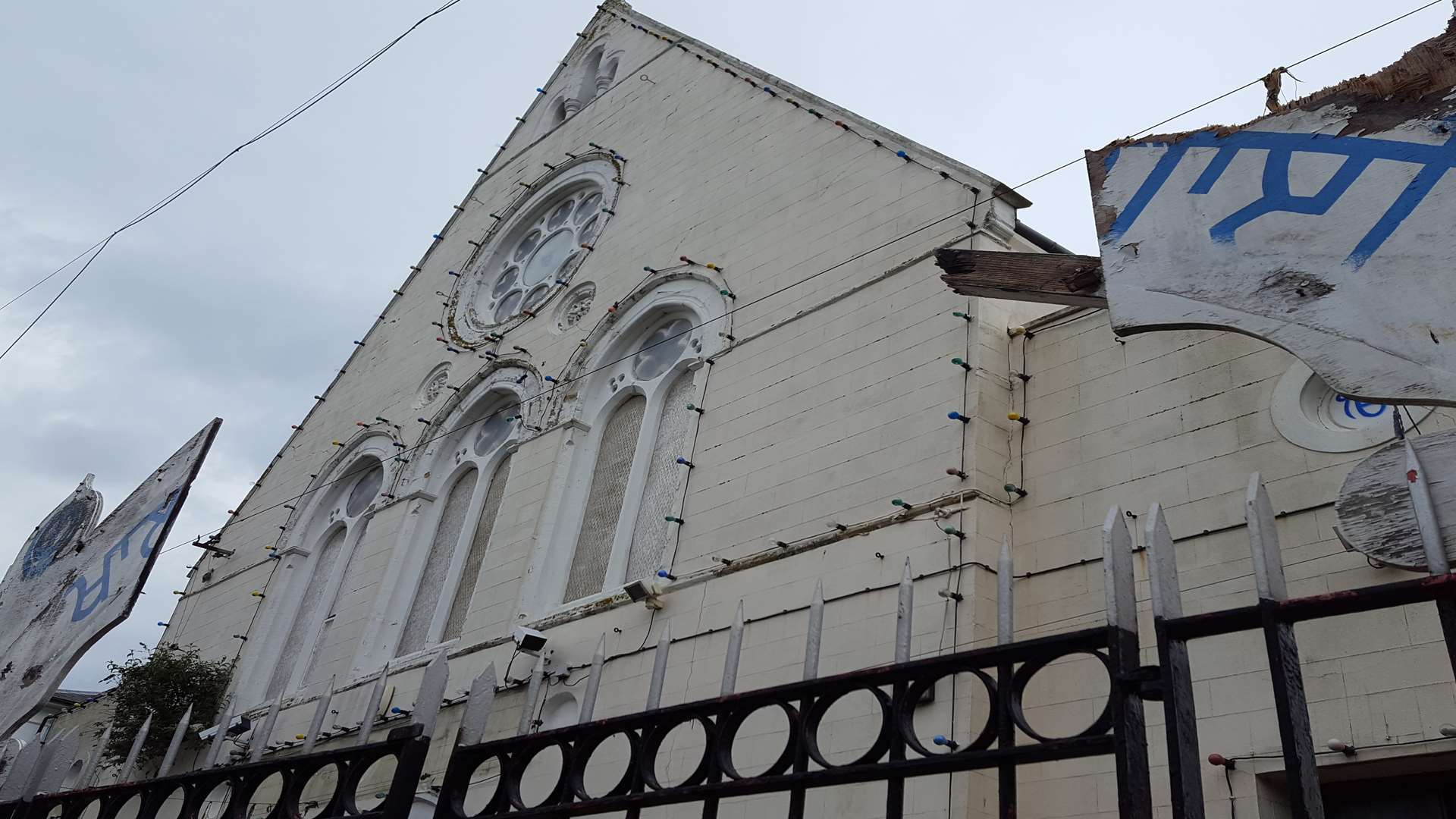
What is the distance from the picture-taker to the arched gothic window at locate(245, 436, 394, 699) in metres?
14.2

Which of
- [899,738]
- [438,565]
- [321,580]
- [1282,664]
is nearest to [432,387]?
[321,580]

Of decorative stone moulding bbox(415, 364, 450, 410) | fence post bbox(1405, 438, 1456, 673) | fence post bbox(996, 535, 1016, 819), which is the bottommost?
fence post bbox(996, 535, 1016, 819)

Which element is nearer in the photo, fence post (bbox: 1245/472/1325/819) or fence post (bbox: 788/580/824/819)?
fence post (bbox: 1245/472/1325/819)

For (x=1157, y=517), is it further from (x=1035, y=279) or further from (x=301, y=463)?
(x=301, y=463)

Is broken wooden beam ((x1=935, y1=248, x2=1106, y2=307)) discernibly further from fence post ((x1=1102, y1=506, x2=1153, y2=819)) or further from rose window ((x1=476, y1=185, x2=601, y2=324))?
rose window ((x1=476, y1=185, x2=601, y2=324))

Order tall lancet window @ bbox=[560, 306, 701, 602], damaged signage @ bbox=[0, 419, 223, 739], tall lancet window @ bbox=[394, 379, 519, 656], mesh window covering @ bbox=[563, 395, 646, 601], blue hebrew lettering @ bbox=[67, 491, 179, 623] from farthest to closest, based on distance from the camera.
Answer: tall lancet window @ bbox=[394, 379, 519, 656] → mesh window covering @ bbox=[563, 395, 646, 601] → tall lancet window @ bbox=[560, 306, 701, 602] → blue hebrew lettering @ bbox=[67, 491, 179, 623] → damaged signage @ bbox=[0, 419, 223, 739]

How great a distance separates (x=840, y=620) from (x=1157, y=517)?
5295 millimetres

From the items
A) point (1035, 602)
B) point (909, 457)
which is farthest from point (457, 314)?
point (1035, 602)

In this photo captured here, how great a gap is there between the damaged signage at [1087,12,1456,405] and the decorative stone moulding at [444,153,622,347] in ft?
37.9

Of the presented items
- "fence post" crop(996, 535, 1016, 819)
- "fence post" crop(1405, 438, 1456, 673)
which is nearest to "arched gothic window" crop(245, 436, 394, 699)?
"fence post" crop(996, 535, 1016, 819)

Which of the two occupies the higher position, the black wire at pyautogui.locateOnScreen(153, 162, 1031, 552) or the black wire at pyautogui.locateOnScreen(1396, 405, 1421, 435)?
the black wire at pyautogui.locateOnScreen(153, 162, 1031, 552)

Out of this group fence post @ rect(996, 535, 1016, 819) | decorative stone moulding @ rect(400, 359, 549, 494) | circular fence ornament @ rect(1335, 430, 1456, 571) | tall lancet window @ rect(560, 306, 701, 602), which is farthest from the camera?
decorative stone moulding @ rect(400, 359, 549, 494)

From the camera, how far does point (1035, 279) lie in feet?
13.2

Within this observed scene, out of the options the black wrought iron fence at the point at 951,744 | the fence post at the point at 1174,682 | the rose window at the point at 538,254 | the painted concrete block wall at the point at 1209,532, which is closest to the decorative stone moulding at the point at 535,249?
the rose window at the point at 538,254
